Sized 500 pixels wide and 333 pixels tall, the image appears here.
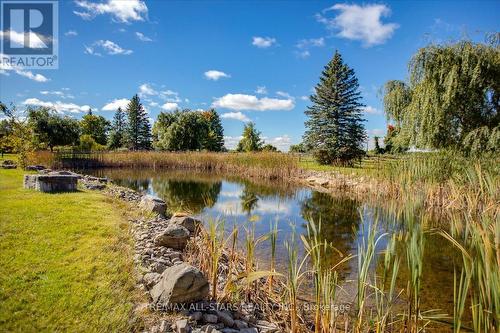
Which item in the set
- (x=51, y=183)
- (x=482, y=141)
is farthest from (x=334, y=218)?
(x=51, y=183)

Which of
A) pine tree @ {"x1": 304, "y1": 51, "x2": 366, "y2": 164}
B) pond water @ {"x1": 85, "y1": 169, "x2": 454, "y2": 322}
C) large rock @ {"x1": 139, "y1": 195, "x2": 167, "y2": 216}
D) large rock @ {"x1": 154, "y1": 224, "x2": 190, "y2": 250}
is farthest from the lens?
pine tree @ {"x1": 304, "y1": 51, "x2": 366, "y2": 164}

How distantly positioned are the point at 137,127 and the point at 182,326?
60926mm

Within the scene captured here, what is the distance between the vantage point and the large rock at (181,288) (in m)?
3.08

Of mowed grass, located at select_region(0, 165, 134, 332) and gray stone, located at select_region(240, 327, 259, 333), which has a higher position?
mowed grass, located at select_region(0, 165, 134, 332)

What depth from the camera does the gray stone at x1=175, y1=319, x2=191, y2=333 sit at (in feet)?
8.93

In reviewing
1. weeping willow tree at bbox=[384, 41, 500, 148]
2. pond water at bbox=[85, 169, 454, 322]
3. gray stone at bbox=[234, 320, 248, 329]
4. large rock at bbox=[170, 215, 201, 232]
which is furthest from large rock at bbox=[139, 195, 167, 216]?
weeping willow tree at bbox=[384, 41, 500, 148]

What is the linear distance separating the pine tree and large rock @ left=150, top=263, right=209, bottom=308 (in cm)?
2387

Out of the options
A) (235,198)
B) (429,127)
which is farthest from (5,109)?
(429,127)

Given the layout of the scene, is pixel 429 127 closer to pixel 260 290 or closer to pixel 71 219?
pixel 260 290

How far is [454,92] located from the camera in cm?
1049

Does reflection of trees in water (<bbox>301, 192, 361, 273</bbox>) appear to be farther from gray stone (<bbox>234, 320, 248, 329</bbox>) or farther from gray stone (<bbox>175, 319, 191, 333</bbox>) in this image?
gray stone (<bbox>175, 319, 191, 333</bbox>)

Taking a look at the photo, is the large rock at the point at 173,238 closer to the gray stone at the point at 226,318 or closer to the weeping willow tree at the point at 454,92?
the gray stone at the point at 226,318

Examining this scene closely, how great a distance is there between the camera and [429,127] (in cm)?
1098

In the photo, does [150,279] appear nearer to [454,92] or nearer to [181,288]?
[181,288]
